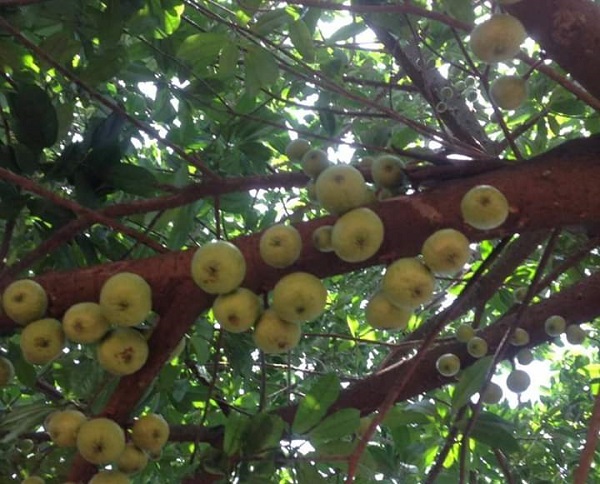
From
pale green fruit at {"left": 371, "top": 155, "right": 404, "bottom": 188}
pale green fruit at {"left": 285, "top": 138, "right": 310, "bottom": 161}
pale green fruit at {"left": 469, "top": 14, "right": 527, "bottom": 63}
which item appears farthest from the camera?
pale green fruit at {"left": 285, "top": 138, "right": 310, "bottom": 161}

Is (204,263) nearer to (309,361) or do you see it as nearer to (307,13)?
(307,13)

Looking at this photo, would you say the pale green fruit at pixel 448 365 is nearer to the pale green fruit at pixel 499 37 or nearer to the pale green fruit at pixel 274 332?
the pale green fruit at pixel 274 332

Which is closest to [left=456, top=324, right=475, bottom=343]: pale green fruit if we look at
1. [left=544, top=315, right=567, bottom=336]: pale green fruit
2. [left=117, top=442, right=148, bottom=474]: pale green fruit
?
[left=544, top=315, right=567, bottom=336]: pale green fruit

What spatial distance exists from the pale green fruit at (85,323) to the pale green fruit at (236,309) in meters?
0.25

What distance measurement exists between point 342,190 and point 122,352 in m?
0.59

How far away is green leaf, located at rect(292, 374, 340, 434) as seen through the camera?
6.23 feet

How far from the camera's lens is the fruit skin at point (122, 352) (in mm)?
1647

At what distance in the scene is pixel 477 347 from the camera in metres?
2.71

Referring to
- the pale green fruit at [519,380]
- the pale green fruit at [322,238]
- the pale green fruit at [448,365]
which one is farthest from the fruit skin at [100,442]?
the pale green fruit at [519,380]

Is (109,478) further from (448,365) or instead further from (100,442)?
(448,365)

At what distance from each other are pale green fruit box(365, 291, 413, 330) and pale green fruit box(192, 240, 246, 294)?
32 centimetres

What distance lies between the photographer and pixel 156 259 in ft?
5.74

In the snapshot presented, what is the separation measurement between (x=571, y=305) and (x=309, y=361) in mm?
1909

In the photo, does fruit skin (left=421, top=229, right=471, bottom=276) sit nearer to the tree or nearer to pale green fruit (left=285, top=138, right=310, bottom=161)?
the tree
